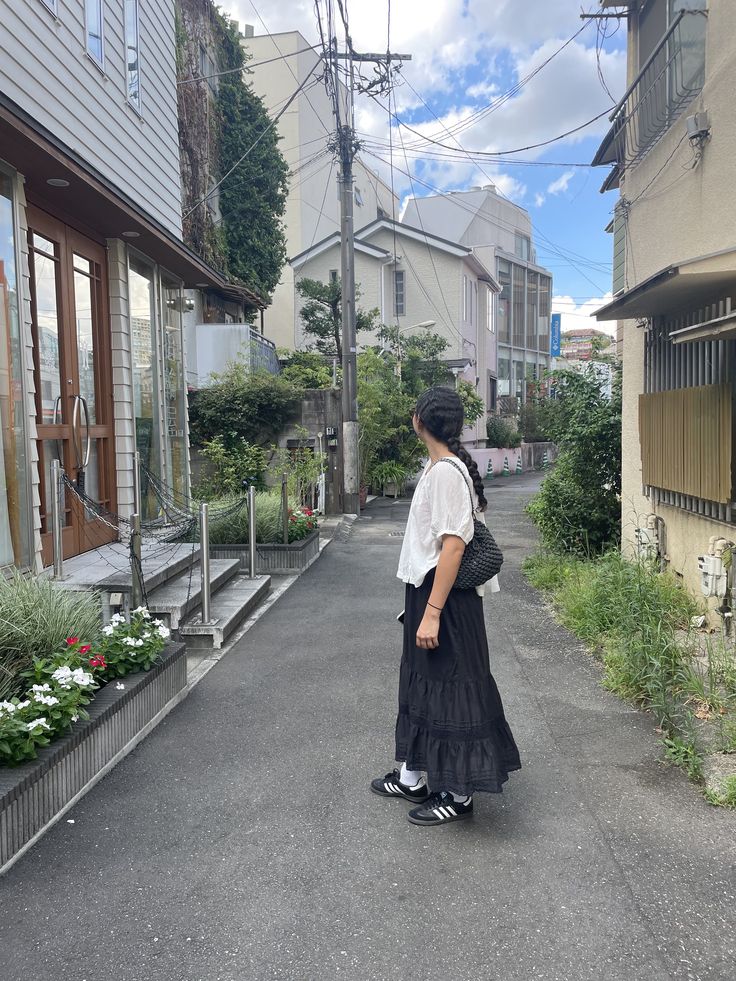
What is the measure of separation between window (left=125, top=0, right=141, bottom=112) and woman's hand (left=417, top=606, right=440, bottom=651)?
806cm

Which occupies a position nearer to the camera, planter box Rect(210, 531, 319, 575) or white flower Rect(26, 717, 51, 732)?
white flower Rect(26, 717, 51, 732)

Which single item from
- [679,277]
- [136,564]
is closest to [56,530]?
[136,564]

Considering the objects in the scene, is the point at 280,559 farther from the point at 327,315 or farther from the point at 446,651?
the point at 327,315

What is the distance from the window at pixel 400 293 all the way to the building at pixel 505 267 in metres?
8.94

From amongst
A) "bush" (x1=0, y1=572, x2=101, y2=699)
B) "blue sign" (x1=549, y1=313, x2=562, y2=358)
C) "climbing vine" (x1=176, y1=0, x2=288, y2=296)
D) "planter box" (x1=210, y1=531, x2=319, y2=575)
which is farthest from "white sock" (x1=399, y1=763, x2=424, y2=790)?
"blue sign" (x1=549, y1=313, x2=562, y2=358)

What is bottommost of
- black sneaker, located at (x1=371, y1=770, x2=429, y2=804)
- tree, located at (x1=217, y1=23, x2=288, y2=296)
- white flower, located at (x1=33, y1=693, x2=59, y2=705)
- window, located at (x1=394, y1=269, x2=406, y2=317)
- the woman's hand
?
black sneaker, located at (x1=371, y1=770, x2=429, y2=804)

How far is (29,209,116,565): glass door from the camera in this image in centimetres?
630

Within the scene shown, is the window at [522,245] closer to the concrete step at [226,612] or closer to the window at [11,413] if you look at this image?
the concrete step at [226,612]

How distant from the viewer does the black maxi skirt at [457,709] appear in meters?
3.18

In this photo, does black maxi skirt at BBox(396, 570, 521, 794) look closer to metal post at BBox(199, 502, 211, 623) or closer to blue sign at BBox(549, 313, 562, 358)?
metal post at BBox(199, 502, 211, 623)

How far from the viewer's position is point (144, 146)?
924cm

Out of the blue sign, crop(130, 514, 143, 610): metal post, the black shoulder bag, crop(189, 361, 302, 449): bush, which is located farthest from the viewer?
the blue sign

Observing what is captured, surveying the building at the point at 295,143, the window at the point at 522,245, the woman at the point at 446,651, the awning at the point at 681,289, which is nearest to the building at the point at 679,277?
the awning at the point at 681,289

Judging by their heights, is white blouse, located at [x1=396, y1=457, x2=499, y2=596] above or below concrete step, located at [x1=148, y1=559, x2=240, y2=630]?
above
